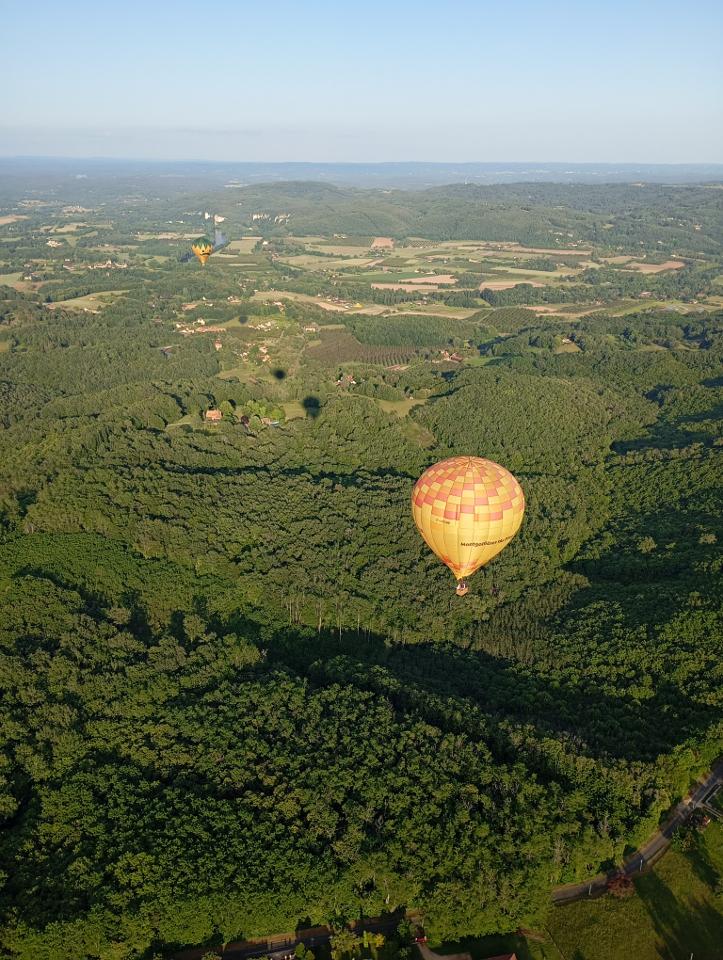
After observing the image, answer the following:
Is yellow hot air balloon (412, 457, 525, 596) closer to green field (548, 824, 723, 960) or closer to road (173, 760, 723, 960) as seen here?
road (173, 760, 723, 960)

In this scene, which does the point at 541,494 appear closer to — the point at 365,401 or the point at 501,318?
the point at 365,401

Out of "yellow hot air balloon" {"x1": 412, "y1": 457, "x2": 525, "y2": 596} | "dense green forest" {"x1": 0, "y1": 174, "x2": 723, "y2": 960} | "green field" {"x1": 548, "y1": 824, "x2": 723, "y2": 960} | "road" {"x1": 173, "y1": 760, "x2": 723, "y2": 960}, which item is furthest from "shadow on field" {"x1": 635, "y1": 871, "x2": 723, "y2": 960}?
"yellow hot air balloon" {"x1": 412, "y1": 457, "x2": 525, "y2": 596}

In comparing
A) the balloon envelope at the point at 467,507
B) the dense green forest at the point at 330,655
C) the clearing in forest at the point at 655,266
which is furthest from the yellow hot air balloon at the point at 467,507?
the clearing in forest at the point at 655,266

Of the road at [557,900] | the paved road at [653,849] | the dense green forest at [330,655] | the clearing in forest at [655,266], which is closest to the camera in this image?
Result: the road at [557,900]

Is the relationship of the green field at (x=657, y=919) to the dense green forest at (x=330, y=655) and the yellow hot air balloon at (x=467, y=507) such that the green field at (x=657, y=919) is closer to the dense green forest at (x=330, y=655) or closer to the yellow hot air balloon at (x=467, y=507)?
the dense green forest at (x=330, y=655)

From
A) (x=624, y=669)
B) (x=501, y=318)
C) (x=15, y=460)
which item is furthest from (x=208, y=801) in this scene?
(x=501, y=318)

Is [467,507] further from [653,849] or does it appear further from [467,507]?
[653,849]
